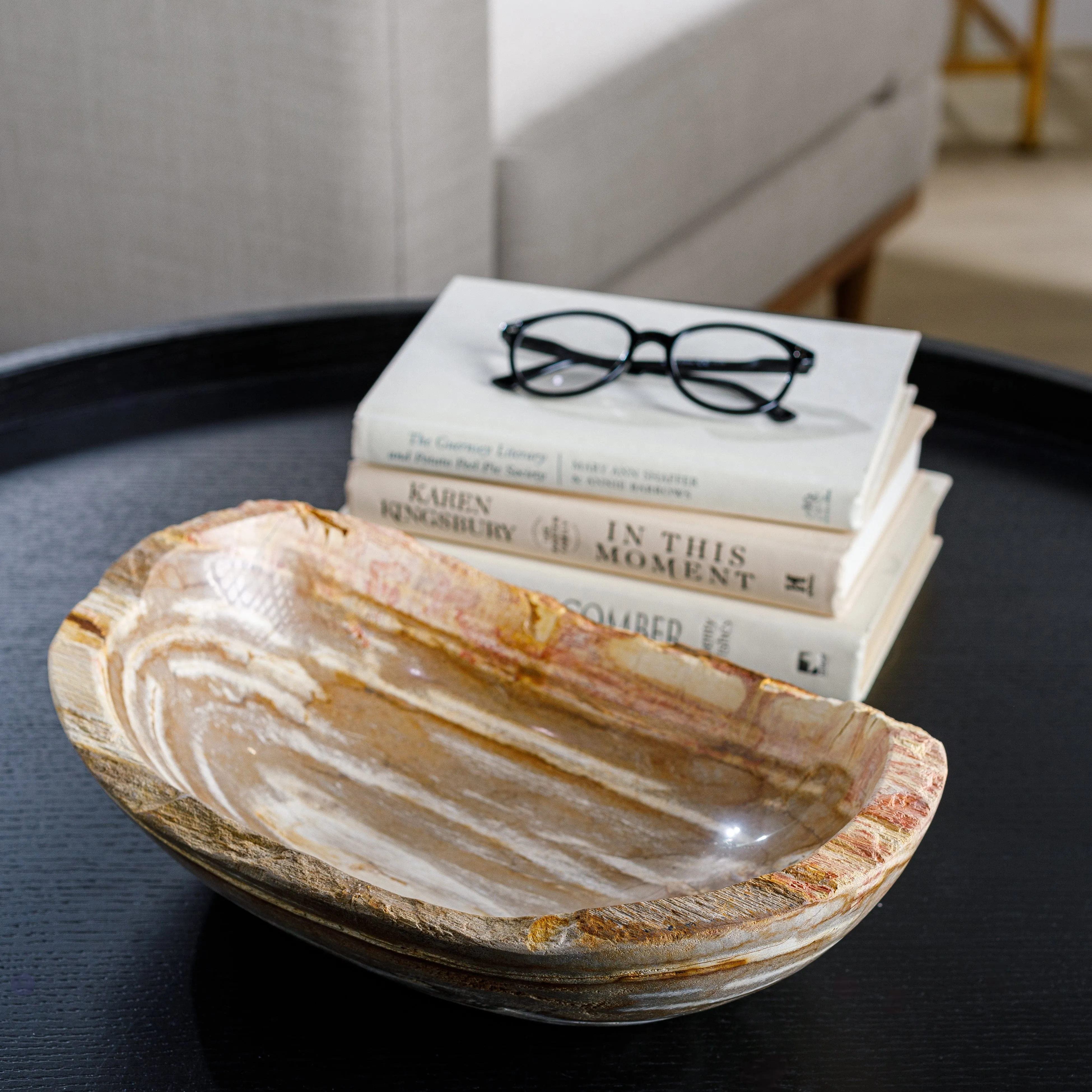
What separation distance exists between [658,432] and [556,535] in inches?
2.3

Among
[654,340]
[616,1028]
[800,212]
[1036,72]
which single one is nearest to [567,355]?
[654,340]

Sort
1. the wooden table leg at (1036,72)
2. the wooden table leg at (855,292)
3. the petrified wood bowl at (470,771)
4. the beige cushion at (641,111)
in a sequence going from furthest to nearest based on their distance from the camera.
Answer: the wooden table leg at (1036,72) < the wooden table leg at (855,292) < the beige cushion at (641,111) < the petrified wood bowl at (470,771)

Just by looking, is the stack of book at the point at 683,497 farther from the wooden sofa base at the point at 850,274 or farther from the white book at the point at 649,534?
the wooden sofa base at the point at 850,274

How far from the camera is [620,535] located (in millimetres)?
511

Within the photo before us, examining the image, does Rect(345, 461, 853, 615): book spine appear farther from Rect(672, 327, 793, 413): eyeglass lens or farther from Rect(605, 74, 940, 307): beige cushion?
Rect(605, 74, 940, 307): beige cushion

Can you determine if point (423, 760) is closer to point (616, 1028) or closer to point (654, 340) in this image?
point (616, 1028)

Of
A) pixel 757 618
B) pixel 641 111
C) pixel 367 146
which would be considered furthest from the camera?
pixel 641 111

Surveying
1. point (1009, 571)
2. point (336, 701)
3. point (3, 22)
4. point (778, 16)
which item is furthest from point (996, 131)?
point (336, 701)

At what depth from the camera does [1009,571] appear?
60 cm

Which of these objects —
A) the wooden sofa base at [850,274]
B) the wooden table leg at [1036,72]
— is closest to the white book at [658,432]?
the wooden sofa base at [850,274]

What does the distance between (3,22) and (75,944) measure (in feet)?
2.91

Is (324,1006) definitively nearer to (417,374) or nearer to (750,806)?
(750,806)

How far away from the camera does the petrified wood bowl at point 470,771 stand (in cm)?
31

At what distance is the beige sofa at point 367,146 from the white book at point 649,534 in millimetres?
529
